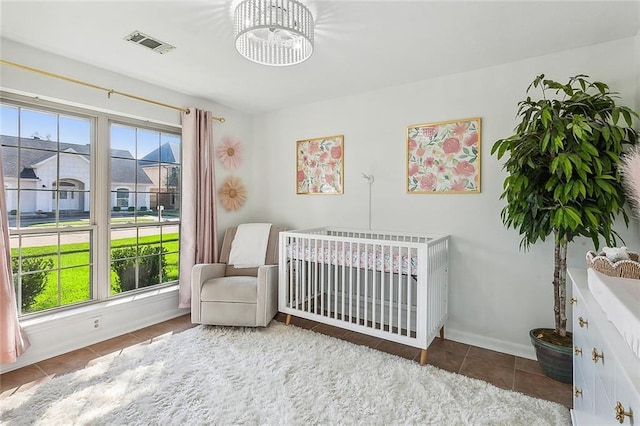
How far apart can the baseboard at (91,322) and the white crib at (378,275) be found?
3.96 feet

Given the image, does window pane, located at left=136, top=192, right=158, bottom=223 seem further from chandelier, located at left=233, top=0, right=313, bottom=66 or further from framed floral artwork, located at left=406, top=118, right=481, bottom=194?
framed floral artwork, located at left=406, top=118, right=481, bottom=194

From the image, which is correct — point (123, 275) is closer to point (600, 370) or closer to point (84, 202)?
point (84, 202)

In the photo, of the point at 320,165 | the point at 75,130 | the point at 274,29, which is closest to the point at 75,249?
the point at 75,130

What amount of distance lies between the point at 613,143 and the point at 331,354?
225 centimetres

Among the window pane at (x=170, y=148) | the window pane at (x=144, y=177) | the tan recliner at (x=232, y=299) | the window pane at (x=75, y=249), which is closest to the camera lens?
the window pane at (x=75, y=249)

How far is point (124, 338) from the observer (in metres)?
2.78

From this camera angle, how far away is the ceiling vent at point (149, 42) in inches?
84.3

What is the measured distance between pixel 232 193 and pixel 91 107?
5.02 feet

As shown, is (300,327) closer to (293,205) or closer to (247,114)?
(293,205)

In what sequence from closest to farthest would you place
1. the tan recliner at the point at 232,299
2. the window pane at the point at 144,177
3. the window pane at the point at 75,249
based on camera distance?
the window pane at the point at 75,249 → the tan recliner at the point at 232,299 → the window pane at the point at 144,177

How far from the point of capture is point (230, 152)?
3.72 meters

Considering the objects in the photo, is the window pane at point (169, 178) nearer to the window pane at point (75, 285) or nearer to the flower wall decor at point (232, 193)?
the flower wall decor at point (232, 193)

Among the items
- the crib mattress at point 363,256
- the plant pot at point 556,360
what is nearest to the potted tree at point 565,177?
the plant pot at point 556,360

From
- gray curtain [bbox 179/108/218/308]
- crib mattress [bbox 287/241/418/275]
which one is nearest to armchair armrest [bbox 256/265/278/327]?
crib mattress [bbox 287/241/418/275]
